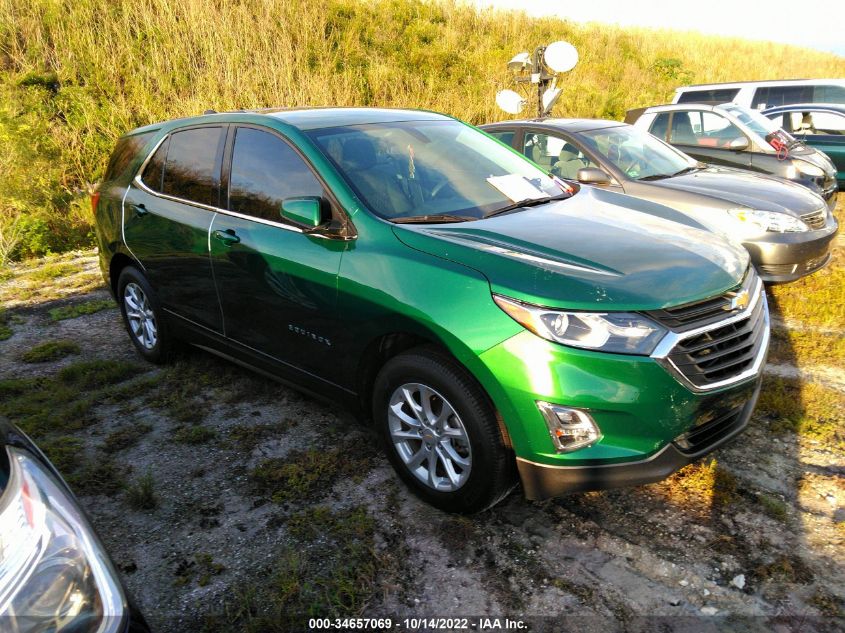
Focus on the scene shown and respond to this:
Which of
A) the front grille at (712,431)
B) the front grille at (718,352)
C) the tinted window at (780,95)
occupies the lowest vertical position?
the tinted window at (780,95)

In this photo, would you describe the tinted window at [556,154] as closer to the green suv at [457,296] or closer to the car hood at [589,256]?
the green suv at [457,296]

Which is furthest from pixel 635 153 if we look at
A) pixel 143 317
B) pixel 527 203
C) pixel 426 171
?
pixel 143 317

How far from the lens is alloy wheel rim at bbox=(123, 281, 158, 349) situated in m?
4.70

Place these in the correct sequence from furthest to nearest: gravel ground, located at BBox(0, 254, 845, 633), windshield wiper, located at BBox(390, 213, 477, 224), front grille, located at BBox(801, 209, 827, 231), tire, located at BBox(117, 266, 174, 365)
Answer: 1. front grille, located at BBox(801, 209, 827, 231)
2. tire, located at BBox(117, 266, 174, 365)
3. windshield wiper, located at BBox(390, 213, 477, 224)
4. gravel ground, located at BBox(0, 254, 845, 633)

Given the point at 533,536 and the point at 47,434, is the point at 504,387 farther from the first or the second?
the point at 47,434

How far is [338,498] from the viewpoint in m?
3.10

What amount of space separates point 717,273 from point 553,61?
9.08 m

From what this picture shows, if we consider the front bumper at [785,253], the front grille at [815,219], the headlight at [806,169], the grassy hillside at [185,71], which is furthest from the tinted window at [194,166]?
the headlight at [806,169]

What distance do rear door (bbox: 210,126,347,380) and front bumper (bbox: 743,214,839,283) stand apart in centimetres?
390

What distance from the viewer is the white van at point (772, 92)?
12.4 metres

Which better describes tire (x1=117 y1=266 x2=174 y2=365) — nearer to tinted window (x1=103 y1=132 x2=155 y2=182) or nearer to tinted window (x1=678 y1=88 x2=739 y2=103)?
tinted window (x1=103 y1=132 x2=155 y2=182)

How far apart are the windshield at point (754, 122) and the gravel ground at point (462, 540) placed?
5932 mm

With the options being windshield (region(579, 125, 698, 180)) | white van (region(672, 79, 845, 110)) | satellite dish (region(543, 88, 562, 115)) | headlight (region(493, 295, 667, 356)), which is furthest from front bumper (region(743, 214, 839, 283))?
white van (region(672, 79, 845, 110))

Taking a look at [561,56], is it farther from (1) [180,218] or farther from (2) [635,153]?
(1) [180,218]
